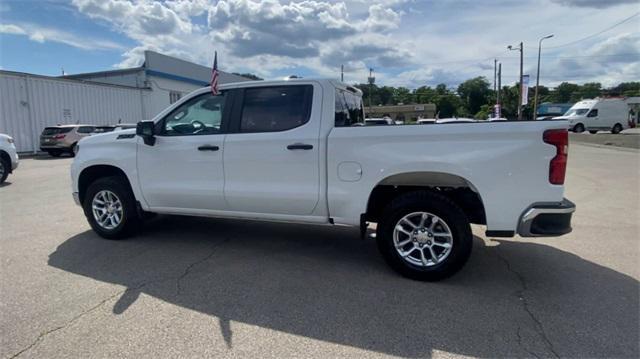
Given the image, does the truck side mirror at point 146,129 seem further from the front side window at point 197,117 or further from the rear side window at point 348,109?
the rear side window at point 348,109

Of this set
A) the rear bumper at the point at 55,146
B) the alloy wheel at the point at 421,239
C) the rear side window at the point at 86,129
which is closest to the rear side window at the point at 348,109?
the alloy wheel at the point at 421,239

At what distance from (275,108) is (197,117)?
41.7 inches

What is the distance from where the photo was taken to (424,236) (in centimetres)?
408

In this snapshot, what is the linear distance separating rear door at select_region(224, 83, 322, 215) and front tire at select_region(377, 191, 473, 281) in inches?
34.0

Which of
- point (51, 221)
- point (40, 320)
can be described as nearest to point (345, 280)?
point (40, 320)

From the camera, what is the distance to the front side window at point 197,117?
4.84 m

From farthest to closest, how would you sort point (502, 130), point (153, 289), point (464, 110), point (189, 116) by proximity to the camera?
point (464, 110)
point (189, 116)
point (153, 289)
point (502, 130)

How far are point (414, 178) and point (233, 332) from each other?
2208 millimetres

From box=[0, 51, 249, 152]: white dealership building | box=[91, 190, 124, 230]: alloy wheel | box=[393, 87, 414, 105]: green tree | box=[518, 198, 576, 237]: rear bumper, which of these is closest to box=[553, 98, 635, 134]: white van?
box=[0, 51, 249, 152]: white dealership building

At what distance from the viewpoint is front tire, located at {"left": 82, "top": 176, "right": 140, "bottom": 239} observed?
5287mm

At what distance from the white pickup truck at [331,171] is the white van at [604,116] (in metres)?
34.7

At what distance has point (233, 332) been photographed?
3.14m

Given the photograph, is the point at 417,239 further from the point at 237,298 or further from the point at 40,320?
the point at 40,320

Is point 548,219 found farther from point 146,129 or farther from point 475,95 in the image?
point 475,95
